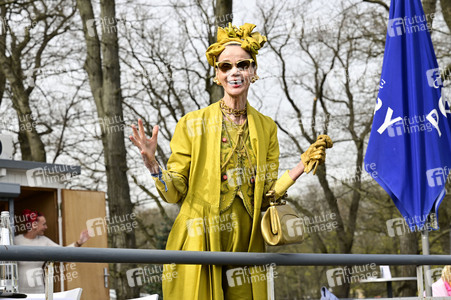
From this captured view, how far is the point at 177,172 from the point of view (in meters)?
3.94

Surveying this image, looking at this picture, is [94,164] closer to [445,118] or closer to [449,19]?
[449,19]

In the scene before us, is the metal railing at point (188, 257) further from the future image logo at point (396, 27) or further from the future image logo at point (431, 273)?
the future image logo at point (396, 27)

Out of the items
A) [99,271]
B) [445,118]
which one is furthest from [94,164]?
[445,118]

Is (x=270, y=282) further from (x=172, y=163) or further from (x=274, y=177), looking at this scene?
(x=172, y=163)

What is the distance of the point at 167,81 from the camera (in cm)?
1727

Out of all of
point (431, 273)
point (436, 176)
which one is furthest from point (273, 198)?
point (431, 273)

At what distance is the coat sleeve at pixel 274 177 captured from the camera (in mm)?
3906

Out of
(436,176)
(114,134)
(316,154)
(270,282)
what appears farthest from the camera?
(114,134)

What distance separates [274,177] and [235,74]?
2.03 feet

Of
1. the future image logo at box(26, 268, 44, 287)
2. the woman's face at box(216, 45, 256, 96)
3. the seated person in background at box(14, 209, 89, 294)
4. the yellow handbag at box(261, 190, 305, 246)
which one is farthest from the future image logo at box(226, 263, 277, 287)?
the future image logo at box(26, 268, 44, 287)

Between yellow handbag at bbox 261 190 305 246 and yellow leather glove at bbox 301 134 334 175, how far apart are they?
25 cm

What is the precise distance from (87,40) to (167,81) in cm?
344

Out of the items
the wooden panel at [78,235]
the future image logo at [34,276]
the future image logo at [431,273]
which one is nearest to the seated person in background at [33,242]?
the future image logo at [34,276]

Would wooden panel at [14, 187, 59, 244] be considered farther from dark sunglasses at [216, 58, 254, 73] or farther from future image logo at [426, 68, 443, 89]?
dark sunglasses at [216, 58, 254, 73]
